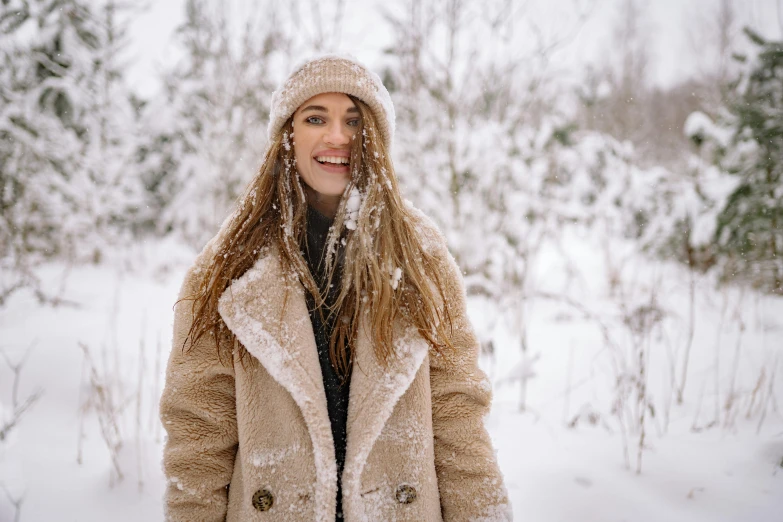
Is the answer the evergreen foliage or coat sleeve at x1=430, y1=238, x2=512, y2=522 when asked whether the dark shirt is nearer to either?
coat sleeve at x1=430, y1=238, x2=512, y2=522

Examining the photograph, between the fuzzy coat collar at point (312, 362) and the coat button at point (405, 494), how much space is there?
0.12 metres

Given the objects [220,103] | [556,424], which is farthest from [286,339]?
[220,103]

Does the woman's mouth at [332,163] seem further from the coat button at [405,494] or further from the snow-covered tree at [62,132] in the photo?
the snow-covered tree at [62,132]

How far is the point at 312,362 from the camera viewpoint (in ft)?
3.89

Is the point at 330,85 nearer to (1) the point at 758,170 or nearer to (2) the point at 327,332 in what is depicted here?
(2) the point at 327,332

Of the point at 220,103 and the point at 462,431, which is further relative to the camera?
the point at 220,103

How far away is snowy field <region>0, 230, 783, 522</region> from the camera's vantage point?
6.40 feet

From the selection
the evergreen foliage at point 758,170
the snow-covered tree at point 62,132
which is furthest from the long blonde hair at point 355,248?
the snow-covered tree at point 62,132

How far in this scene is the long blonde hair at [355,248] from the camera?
1235 mm

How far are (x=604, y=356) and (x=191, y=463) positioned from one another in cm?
372

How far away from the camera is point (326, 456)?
3.65ft

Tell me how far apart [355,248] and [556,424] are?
2.16 meters

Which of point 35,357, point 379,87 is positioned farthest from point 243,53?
point 379,87

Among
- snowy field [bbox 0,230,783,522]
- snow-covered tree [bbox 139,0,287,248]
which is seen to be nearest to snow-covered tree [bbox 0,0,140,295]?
snow-covered tree [bbox 139,0,287,248]
